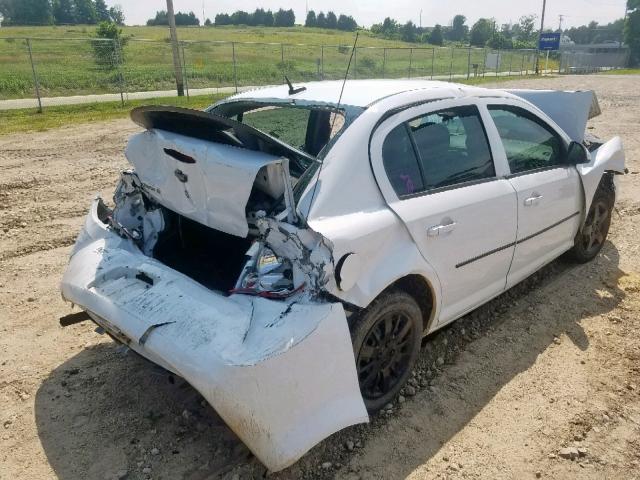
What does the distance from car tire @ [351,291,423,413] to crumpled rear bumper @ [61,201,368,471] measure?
0.98 feet

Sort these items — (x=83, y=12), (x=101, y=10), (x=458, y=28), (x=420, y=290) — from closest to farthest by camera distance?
(x=420, y=290) < (x=83, y=12) < (x=101, y=10) < (x=458, y=28)

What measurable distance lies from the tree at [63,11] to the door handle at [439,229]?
317 feet

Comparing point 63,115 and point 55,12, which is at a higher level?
point 55,12

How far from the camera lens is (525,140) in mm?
3777

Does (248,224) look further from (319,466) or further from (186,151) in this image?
(319,466)

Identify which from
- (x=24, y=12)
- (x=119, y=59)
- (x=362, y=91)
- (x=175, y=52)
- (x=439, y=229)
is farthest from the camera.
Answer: (x=24, y=12)

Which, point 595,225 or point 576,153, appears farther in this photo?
point 595,225

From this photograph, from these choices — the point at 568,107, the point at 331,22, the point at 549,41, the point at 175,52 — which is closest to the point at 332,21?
the point at 331,22

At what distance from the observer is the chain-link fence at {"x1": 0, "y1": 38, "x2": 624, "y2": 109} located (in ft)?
55.2

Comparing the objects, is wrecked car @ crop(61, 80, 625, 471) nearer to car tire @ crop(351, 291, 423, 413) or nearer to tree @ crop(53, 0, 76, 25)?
car tire @ crop(351, 291, 423, 413)

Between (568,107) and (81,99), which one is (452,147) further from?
(81,99)

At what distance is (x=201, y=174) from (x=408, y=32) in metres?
78.4

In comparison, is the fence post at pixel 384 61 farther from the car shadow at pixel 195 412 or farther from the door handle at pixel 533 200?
the car shadow at pixel 195 412

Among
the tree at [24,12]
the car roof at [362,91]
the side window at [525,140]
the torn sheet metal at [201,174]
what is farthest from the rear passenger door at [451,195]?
the tree at [24,12]
